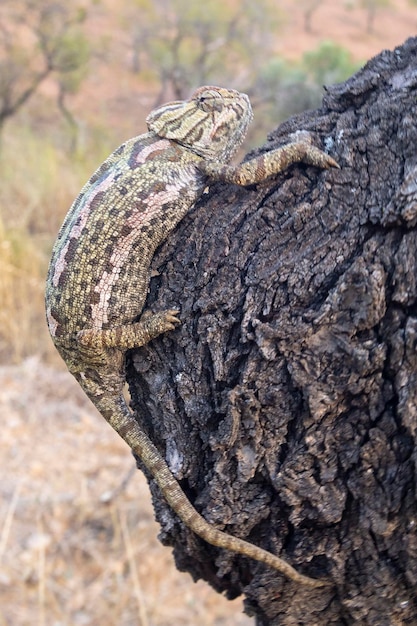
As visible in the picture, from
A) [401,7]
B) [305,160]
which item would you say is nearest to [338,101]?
[305,160]

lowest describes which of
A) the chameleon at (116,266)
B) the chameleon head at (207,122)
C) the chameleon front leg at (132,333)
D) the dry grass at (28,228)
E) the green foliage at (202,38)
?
the chameleon front leg at (132,333)

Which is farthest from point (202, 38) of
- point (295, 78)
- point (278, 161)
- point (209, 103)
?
point (278, 161)

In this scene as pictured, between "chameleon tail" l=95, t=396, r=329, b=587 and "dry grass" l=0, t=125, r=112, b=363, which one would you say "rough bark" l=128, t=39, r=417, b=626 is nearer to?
"chameleon tail" l=95, t=396, r=329, b=587

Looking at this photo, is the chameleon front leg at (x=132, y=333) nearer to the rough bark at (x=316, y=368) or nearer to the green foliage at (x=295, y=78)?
the rough bark at (x=316, y=368)

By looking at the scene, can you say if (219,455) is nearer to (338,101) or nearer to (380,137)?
(380,137)

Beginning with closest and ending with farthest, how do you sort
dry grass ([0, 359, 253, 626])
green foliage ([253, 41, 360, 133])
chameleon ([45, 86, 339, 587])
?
chameleon ([45, 86, 339, 587]) → dry grass ([0, 359, 253, 626]) → green foliage ([253, 41, 360, 133])

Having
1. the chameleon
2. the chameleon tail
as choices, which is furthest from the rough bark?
the chameleon

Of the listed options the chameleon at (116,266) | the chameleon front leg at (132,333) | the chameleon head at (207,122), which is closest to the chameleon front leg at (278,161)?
the chameleon at (116,266)
